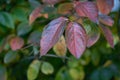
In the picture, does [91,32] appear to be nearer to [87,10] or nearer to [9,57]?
[87,10]

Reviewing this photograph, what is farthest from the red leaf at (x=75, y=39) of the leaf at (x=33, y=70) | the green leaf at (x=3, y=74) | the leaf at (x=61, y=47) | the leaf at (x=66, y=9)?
the green leaf at (x=3, y=74)

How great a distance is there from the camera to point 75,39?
61cm

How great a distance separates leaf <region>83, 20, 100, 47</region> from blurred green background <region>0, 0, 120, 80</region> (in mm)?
190

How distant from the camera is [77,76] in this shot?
4.03 ft

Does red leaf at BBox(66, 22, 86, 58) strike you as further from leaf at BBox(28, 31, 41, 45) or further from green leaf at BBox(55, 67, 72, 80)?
green leaf at BBox(55, 67, 72, 80)

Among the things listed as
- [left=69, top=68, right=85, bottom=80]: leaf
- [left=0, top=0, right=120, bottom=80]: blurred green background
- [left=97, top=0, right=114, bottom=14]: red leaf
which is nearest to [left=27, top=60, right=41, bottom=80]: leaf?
[left=0, top=0, right=120, bottom=80]: blurred green background

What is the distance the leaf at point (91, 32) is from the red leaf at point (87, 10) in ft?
0.15

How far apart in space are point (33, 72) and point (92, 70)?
50 cm

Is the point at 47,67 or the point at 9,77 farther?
the point at 9,77

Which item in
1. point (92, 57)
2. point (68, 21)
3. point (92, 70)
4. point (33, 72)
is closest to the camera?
point (68, 21)

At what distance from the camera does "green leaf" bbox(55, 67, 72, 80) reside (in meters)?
1.15

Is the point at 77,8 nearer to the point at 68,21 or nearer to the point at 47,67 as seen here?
the point at 68,21

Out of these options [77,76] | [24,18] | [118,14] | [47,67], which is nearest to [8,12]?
[24,18]

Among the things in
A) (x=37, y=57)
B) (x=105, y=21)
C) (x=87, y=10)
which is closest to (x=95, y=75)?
(x=37, y=57)
